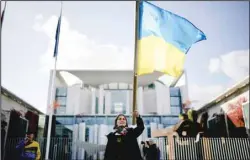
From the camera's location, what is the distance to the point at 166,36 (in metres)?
4.88

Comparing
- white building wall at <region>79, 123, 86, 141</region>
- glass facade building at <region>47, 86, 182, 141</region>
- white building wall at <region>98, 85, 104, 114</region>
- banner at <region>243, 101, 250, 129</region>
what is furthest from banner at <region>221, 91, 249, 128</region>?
white building wall at <region>98, 85, 104, 114</region>

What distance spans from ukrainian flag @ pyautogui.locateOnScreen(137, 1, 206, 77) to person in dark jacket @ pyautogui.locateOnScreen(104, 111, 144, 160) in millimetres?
1620

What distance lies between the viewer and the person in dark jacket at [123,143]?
3309 millimetres

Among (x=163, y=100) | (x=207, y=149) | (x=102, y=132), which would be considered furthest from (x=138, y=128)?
(x=163, y=100)

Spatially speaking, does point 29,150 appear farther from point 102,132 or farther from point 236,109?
point 102,132

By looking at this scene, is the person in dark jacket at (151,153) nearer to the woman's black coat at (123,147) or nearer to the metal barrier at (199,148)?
the metal barrier at (199,148)

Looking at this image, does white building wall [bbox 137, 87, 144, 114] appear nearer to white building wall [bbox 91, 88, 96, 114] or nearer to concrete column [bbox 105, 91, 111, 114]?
concrete column [bbox 105, 91, 111, 114]

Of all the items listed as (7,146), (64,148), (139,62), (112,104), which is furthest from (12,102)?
(112,104)

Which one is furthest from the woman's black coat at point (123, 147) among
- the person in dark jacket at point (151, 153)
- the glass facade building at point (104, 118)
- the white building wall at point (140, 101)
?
the white building wall at point (140, 101)

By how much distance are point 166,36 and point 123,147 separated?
256 cm

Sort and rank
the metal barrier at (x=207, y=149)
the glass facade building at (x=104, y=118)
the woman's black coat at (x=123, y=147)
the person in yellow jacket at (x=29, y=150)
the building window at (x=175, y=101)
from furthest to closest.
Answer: the building window at (x=175, y=101) < the glass facade building at (x=104, y=118) < the metal barrier at (x=207, y=149) < the person in yellow jacket at (x=29, y=150) < the woman's black coat at (x=123, y=147)

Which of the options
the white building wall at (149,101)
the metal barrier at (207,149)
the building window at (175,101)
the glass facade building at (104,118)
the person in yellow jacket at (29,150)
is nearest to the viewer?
the person in yellow jacket at (29,150)

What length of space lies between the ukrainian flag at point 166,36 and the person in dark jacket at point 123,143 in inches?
63.8

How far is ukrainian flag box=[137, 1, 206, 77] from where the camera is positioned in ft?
15.7
